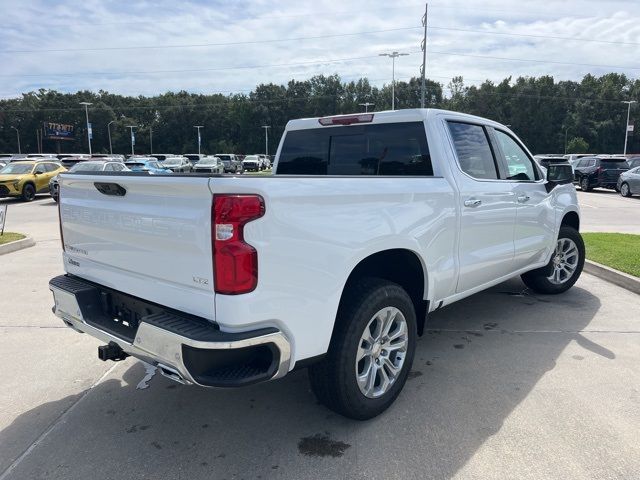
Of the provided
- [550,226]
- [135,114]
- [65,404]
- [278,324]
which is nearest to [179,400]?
[65,404]

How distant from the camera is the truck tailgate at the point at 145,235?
2467mm

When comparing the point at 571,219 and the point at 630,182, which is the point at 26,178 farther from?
the point at 630,182

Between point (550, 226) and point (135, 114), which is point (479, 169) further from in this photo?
point (135, 114)

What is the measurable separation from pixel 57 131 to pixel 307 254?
336 ft

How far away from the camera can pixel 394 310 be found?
3320 millimetres

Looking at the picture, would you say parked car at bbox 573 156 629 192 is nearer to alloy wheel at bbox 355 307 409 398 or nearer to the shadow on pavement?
the shadow on pavement

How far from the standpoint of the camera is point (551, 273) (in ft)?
19.8

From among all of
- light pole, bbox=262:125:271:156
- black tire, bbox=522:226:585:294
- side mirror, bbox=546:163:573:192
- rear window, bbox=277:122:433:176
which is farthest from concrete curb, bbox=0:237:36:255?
light pole, bbox=262:125:271:156

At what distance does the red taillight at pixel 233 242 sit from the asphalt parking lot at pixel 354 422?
3.78 feet

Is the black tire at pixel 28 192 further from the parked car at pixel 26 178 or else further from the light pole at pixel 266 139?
the light pole at pixel 266 139

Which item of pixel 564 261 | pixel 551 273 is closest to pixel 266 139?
pixel 564 261

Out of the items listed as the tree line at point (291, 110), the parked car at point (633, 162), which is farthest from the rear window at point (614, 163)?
the tree line at point (291, 110)

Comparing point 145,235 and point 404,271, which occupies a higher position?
point 145,235

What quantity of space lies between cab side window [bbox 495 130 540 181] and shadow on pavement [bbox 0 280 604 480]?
167 centimetres
